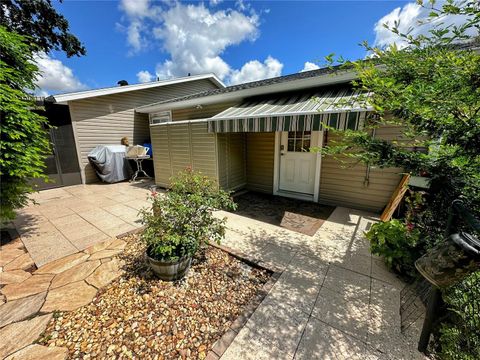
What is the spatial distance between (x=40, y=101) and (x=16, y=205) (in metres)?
5.40

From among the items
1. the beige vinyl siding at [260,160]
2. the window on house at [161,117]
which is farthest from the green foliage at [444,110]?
the window on house at [161,117]

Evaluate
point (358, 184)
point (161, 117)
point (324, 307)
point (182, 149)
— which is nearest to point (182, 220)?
point (324, 307)

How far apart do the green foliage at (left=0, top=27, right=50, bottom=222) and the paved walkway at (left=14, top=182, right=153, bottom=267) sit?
2.53 feet

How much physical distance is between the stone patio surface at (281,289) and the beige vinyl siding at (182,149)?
2.24 m

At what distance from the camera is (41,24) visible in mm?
9117

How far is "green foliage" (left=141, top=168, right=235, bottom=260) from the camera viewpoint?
2.55 m

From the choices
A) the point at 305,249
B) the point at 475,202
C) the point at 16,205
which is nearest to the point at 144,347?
the point at 305,249

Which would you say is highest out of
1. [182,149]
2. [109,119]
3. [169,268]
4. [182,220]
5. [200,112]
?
[200,112]

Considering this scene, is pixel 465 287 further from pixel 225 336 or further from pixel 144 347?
pixel 144 347

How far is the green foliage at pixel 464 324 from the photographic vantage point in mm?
1216

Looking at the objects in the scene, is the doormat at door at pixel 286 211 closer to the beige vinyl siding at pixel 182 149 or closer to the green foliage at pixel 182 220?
the beige vinyl siding at pixel 182 149

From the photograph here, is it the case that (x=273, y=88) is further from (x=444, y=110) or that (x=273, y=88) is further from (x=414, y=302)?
(x=414, y=302)

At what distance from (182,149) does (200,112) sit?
2.15m

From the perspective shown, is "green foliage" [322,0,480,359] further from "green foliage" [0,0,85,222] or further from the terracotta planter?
"green foliage" [0,0,85,222]
